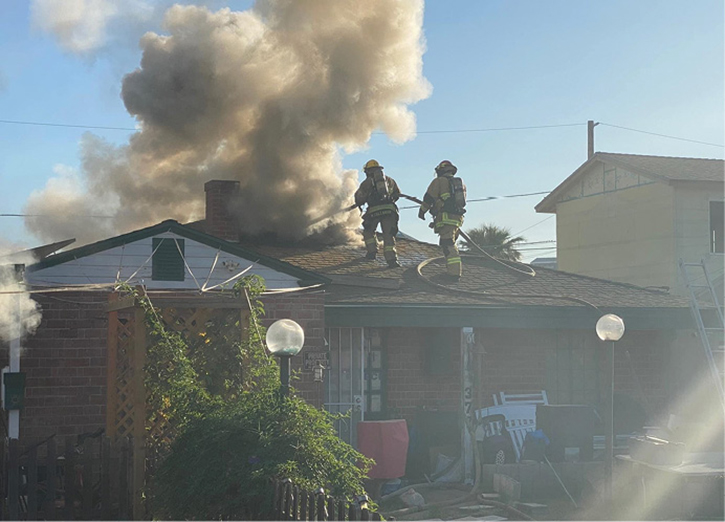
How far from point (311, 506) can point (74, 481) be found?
403 centimetres

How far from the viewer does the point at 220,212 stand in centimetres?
1741

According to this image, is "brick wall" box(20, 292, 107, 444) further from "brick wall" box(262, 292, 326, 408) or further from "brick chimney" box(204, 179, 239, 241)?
"brick chimney" box(204, 179, 239, 241)

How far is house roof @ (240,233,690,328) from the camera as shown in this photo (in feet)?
47.5

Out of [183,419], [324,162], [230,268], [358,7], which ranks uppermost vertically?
[358,7]

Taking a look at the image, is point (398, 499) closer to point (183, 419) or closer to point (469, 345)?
point (469, 345)

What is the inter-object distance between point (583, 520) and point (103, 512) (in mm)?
5660

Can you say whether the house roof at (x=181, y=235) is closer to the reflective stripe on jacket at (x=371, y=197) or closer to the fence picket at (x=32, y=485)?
the reflective stripe on jacket at (x=371, y=197)

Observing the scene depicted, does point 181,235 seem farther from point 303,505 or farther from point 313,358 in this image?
point 303,505

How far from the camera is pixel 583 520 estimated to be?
11703mm

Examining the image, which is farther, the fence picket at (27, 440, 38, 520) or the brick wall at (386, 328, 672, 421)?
the brick wall at (386, 328, 672, 421)

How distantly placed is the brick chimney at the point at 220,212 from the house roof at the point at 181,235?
3763 mm

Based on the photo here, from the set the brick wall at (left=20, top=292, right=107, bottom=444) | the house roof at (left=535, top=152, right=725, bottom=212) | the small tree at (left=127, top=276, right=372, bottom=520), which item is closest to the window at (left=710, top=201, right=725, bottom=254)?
the house roof at (left=535, top=152, right=725, bottom=212)

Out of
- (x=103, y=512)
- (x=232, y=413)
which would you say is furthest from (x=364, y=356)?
(x=232, y=413)

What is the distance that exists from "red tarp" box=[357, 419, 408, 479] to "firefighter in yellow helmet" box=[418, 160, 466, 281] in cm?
393
